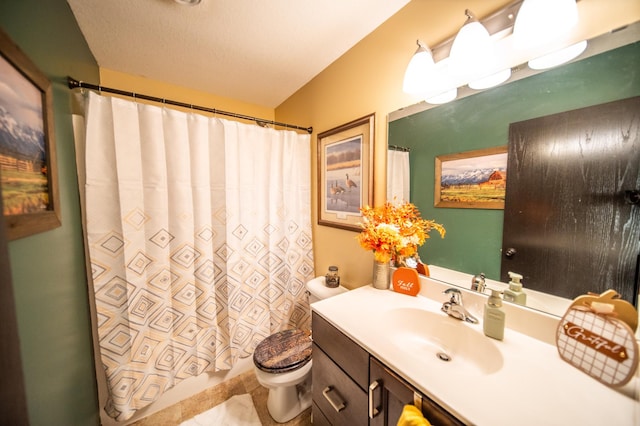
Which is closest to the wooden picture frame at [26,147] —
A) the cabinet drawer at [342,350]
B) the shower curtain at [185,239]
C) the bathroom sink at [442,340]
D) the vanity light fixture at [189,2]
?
the shower curtain at [185,239]

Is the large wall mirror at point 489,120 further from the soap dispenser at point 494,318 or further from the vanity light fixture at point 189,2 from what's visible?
the vanity light fixture at point 189,2

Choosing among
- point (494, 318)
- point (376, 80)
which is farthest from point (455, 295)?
point (376, 80)

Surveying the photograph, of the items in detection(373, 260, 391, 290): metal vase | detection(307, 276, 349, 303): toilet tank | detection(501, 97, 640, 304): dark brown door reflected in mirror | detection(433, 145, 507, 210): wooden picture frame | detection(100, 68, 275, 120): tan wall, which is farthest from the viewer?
detection(100, 68, 275, 120): tan wall

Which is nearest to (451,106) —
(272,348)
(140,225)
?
(272,348)

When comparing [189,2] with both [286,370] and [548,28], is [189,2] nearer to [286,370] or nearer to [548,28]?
[548,28]

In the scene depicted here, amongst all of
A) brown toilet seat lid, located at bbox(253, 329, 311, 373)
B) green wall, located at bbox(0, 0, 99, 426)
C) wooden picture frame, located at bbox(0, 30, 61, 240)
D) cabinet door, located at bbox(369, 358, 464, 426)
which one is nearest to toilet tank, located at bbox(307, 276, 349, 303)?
brown toilet seat lid, located at bbox(253, 329, 311, 373)

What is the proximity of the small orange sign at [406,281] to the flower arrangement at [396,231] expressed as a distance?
0.08 metres

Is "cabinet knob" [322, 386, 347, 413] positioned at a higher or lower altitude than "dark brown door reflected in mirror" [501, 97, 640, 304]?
lower

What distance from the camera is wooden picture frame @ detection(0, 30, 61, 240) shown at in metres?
0.56

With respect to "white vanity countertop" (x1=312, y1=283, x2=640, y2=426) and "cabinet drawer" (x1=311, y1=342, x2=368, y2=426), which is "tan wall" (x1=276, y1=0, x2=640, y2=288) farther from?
"white vanity countertop" (x1=312, y1=283, x2=640, y2=426)

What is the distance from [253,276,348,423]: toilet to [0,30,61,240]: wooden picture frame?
3.67ft

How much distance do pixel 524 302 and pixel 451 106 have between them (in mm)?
852

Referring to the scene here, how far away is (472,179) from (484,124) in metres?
0.23

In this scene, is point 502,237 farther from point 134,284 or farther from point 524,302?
point 134,284
